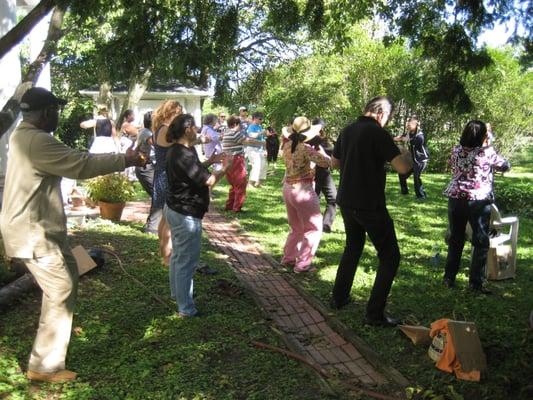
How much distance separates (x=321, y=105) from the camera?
23.9 metres

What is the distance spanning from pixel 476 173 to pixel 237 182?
5.40m

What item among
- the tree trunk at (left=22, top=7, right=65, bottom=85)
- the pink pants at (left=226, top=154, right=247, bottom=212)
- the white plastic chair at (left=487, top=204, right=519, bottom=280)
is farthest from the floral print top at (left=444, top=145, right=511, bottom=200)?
the pink pants at (left=226, top=154, right=247, bottom=212)

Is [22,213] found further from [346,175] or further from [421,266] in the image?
[421,266]

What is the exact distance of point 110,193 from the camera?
873 cm

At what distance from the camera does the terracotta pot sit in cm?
872

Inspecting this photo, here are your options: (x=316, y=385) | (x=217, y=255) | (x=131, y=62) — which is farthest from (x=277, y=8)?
(x=316, y=385)

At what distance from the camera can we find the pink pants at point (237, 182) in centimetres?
993

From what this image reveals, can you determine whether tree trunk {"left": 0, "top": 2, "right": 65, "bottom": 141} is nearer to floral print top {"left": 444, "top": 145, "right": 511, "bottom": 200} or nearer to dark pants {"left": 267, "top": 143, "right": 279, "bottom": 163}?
floral print top {"left": 444, "top": 145, "right": 511, "bottom": 200}

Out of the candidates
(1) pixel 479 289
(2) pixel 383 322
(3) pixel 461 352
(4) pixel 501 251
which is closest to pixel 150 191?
(2) pixel 383 322

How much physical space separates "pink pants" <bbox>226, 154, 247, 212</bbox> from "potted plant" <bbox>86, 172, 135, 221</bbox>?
2.03 meters

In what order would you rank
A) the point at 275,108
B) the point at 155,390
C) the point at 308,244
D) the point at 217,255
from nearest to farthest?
the point at 155,390, the point at 308,244, the point at 217,255, the point at 275,108

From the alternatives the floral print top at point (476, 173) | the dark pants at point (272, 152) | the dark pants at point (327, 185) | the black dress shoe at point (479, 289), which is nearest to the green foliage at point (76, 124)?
the dark pants at point (272, 152)

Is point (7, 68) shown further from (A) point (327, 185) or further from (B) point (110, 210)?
(A) point (327, 185)

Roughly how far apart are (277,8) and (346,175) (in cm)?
225
